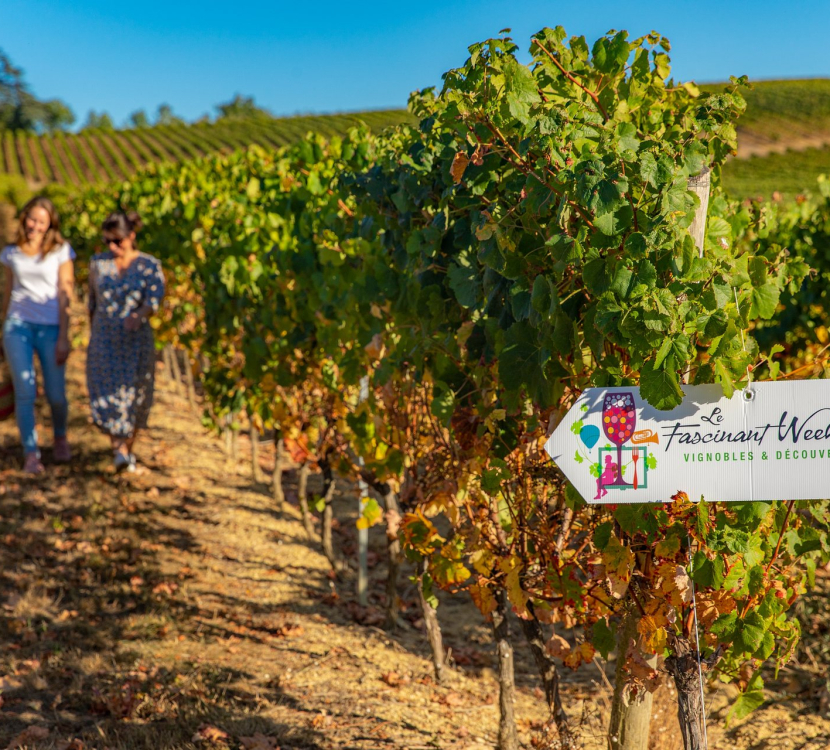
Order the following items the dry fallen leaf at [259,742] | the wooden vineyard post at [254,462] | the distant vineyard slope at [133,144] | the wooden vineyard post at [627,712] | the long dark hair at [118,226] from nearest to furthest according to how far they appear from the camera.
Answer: the wooden vineyard post at [627,712]
the dry fallen leaf at [259,742]
the long dark hair at [118,226]
the wooden vineyard post at [254,462]
the distant vineyard slope at [133,144]

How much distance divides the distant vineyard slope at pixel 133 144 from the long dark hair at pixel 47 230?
49.3m

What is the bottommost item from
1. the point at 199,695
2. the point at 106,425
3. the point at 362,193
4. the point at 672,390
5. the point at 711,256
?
the point at 199,695

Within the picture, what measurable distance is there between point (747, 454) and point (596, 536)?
0.37m

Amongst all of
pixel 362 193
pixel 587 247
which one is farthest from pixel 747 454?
pixel 362 193

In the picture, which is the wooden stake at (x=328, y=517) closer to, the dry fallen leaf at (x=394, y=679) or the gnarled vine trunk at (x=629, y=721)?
the dry fallen leaf at (x=394, y=679)

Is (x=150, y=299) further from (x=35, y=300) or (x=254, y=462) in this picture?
(x=254, y=462)

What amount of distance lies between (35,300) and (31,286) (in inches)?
3.9

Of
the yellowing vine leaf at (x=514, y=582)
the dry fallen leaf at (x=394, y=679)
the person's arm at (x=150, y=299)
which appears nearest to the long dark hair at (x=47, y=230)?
the person's arm at (x=150, y=299)

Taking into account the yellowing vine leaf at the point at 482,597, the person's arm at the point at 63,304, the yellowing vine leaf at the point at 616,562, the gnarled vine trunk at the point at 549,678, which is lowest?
the gnarled vine trunk at the point at 549,678

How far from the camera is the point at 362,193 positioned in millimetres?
2906

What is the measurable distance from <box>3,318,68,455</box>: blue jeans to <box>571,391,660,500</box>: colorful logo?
5168mm

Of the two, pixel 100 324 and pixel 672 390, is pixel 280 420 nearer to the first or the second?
pixel 100 324

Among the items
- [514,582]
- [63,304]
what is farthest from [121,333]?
[514,582]

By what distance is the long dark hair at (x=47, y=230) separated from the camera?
18.9ft
